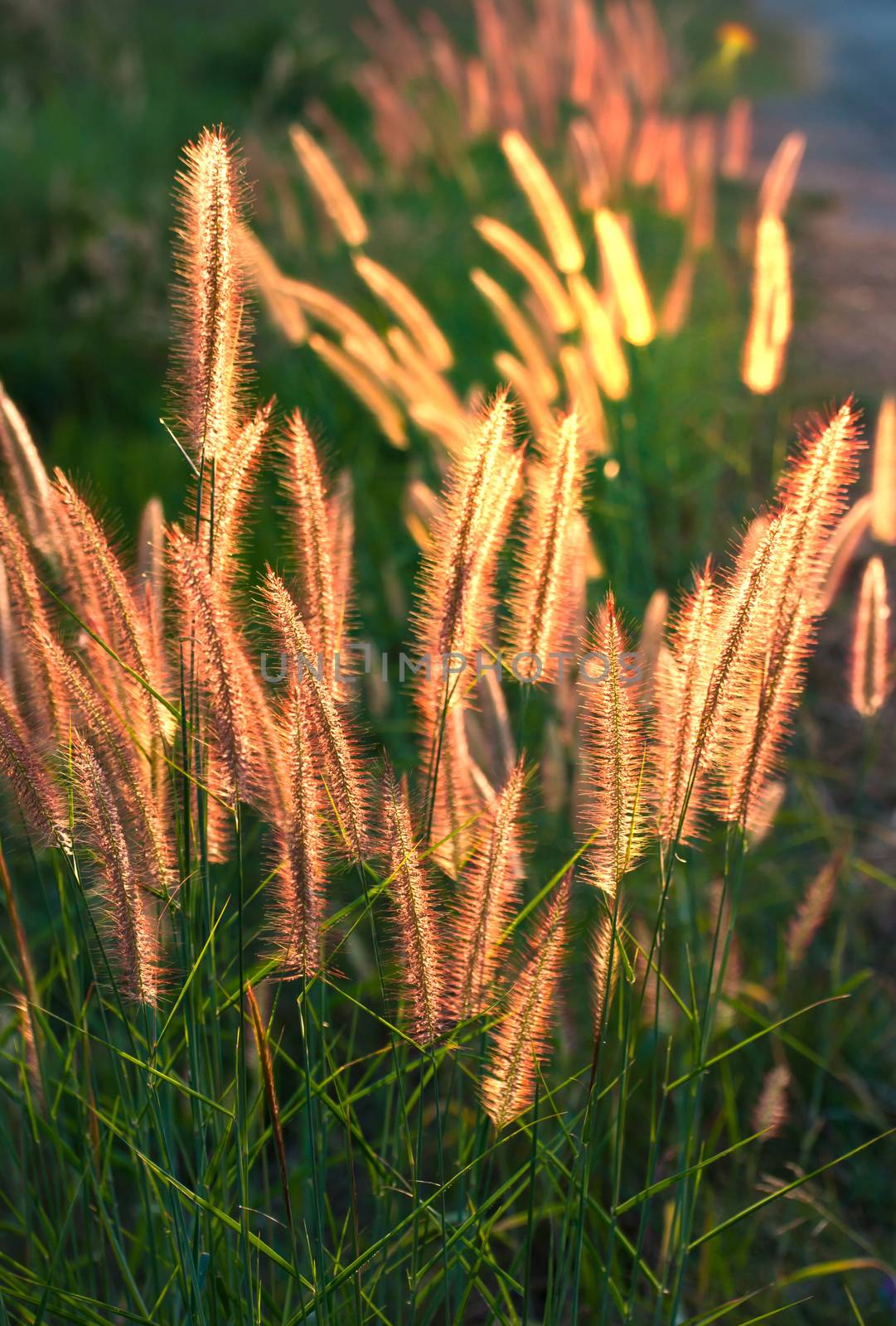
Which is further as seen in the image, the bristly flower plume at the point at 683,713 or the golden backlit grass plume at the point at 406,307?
the golden backlit grass plume at the point at 406,307

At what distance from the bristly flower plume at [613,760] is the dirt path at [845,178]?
366 centimetres

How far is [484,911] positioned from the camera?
111cm

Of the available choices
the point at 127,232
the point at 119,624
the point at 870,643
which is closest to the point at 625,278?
the point at 870,643

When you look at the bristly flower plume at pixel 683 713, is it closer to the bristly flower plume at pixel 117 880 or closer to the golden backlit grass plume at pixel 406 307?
the bristly flower plume at pixel 117 880

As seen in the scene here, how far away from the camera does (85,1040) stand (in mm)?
1251

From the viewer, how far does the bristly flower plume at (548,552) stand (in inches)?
45.9

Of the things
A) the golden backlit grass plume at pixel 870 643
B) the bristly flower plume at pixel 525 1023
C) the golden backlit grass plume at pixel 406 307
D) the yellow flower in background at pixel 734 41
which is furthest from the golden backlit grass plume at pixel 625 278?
the yellow flower in background at pixel 734 41

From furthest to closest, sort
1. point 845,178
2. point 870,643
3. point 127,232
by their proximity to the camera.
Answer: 1. point 845,178
2. point 127,232
3. point 870,643

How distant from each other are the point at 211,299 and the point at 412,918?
55 centimetres

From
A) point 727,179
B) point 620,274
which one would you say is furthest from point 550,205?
point 727,179

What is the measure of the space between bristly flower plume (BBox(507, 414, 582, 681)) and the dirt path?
3515 mm

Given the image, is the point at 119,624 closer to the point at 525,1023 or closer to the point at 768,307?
the point at 525,1023

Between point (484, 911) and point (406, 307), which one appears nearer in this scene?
point (484, 911)

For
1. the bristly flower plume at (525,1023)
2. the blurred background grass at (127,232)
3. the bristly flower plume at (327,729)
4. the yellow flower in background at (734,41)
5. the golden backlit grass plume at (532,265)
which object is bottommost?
the bristly flower plume at (525,1023)
